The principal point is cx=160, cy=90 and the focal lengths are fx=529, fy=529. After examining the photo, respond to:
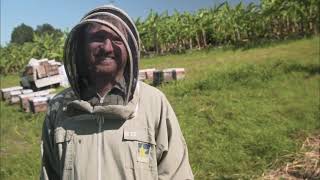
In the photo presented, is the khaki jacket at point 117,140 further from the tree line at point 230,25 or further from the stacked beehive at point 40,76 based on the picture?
the tree line at point 230,25

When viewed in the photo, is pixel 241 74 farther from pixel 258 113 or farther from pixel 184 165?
pixel 184 165

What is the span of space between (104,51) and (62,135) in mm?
429

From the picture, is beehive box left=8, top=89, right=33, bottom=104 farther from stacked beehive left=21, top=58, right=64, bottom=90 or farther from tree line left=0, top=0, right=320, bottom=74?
tree line left=0, top=0, right=320, bottom=74

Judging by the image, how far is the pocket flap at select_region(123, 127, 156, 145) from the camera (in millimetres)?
2336

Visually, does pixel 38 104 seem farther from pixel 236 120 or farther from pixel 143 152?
pixel 143 152

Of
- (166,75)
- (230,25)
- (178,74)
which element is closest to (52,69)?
(166,75)

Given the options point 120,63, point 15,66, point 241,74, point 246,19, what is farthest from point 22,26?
point 120,63

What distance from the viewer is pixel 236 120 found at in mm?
7711

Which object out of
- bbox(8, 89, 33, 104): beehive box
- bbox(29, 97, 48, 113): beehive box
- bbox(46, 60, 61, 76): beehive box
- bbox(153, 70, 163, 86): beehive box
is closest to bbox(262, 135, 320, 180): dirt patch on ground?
bbox(153, 70, 163, 86): beehive box

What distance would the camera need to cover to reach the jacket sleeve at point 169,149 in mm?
2422

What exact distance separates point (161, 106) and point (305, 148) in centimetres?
440

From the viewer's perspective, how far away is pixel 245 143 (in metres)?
6.76

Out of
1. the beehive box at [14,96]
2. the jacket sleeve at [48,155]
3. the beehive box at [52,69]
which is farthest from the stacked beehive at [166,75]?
the jacket sleeve at [48,155]

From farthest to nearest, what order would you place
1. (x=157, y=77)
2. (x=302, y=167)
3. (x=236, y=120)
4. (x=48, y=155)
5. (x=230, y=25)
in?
(x=230, y=25), (x=157, y=77), (x=236, y=120), (x=302, y=167), (x=48, y=155)
